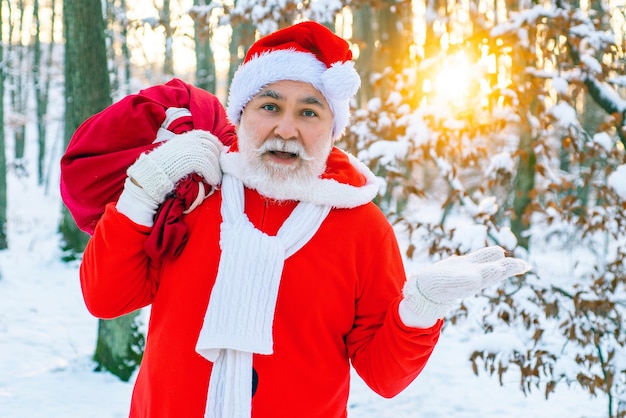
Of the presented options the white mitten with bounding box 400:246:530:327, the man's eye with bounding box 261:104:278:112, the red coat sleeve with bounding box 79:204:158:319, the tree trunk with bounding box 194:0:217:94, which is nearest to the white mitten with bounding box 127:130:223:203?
the red coat sleeve with bounding box 79:204:158:319

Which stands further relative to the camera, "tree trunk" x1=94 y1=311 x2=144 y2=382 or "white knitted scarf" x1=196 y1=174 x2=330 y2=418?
"tree trunk" x1=94 y1=311 x2=144 y2=382

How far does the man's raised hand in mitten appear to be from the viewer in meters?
1.58

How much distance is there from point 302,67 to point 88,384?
3577mm

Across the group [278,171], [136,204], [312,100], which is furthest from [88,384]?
[312,100]

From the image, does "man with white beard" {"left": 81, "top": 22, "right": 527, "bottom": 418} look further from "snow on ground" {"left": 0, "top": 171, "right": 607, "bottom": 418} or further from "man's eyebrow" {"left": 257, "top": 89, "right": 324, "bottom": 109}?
"snow on ground" {"left": 0, "top": 171, "right": 607, "bottom": 418}

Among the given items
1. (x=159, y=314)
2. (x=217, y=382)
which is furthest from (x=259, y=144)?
(x=217, y=382)

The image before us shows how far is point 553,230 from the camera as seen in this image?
12.1ft

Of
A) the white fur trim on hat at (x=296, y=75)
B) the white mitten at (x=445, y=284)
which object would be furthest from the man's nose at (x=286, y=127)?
the white mitten at (x=445, y=284)

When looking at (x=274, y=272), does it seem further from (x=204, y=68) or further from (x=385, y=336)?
(x=204, y=68)

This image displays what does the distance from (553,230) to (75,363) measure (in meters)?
3.86

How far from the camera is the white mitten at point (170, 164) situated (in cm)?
158

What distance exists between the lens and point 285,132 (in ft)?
5.60

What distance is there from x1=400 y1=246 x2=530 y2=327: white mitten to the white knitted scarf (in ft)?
1.23

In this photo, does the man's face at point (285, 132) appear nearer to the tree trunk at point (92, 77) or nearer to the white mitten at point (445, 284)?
the white mitten at point (445, 284)
